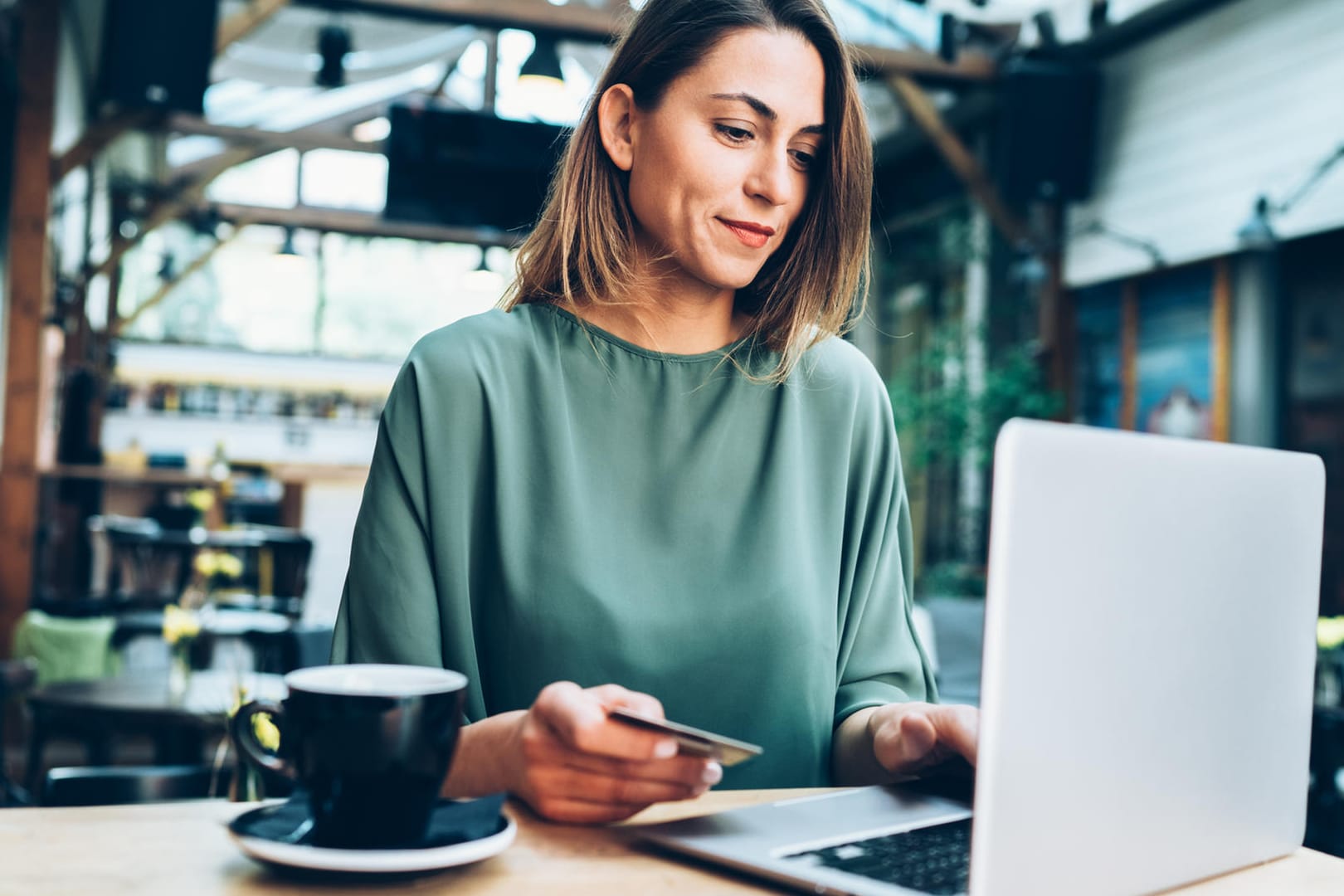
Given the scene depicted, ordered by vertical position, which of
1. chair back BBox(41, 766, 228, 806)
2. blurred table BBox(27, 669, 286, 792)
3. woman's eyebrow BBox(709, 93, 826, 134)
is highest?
woman's eyebrow BBox(709, 93, 826, 134)

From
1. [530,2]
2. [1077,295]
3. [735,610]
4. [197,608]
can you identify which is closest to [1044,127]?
[1077,295]

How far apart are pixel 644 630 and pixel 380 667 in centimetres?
42

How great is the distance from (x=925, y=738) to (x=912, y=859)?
21 cm

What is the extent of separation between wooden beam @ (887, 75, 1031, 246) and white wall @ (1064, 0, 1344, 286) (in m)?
0.35

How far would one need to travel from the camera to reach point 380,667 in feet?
2.13

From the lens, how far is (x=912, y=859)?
63 cm

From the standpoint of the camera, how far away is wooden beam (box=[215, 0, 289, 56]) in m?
5.79

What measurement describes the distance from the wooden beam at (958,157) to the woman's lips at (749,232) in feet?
18.5

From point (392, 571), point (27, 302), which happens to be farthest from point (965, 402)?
point (392, 571)

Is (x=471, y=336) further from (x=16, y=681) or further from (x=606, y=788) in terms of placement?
(x=16, y=681)

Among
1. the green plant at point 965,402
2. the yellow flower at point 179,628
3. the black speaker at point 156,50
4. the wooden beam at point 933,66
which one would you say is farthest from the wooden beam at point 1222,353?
the black speaker at point 156,50

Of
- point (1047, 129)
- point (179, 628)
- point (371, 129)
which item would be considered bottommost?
point (179, 628)

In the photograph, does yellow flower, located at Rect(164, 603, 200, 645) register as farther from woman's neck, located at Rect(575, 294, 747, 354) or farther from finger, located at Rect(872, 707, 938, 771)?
finger, located at Rect(872, 707, 938, 771)

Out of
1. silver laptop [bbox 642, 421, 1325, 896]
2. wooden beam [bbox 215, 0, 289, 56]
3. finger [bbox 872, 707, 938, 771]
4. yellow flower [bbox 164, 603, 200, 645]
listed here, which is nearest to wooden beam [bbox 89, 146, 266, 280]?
wooden beam [bbox 215, 0, 289, 56]
